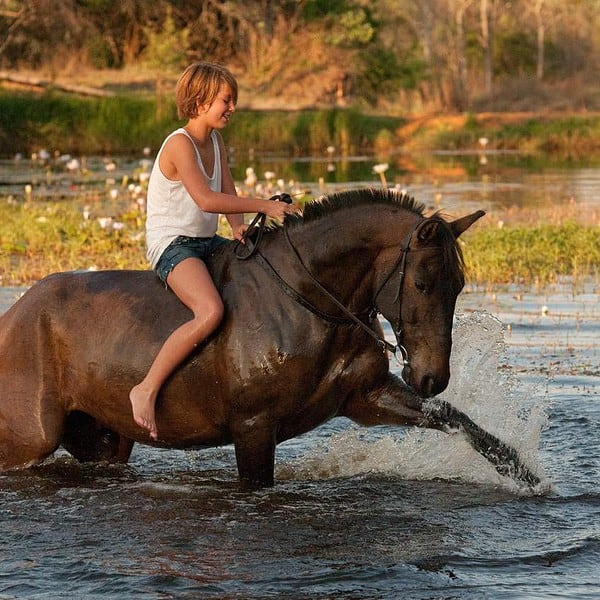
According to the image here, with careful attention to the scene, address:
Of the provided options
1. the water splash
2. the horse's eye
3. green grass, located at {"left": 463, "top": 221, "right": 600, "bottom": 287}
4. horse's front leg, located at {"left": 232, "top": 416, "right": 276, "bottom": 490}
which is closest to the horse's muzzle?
the horse's eye

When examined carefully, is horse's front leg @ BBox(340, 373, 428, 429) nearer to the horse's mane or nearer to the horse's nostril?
the horse's nostril

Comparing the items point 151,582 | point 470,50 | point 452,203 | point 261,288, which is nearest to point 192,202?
point 261,288

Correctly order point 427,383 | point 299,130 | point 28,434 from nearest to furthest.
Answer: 1. point 427,383
2. point 28,434
3. point 299,130

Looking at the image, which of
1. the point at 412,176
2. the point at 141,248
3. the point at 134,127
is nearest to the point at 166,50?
the point at 134,127

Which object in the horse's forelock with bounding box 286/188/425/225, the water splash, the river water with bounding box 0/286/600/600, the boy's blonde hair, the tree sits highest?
the tree

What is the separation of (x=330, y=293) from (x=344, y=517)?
3.60ft

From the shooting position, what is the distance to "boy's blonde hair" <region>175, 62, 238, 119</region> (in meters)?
5.98

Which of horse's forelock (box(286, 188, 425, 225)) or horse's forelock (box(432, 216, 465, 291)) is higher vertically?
horse's forelock (box(286, 188, 425, 225))

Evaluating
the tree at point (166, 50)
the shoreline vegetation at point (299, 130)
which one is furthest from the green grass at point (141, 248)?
the tree at point (166, 50)

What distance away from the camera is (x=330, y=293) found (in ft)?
19.3

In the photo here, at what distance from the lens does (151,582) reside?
17.1 ft

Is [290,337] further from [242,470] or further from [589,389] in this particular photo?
[589,389]

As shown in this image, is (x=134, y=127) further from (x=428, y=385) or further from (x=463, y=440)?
(x=428, y=385)

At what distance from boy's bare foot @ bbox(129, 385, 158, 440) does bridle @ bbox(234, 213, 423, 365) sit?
0.78 m
